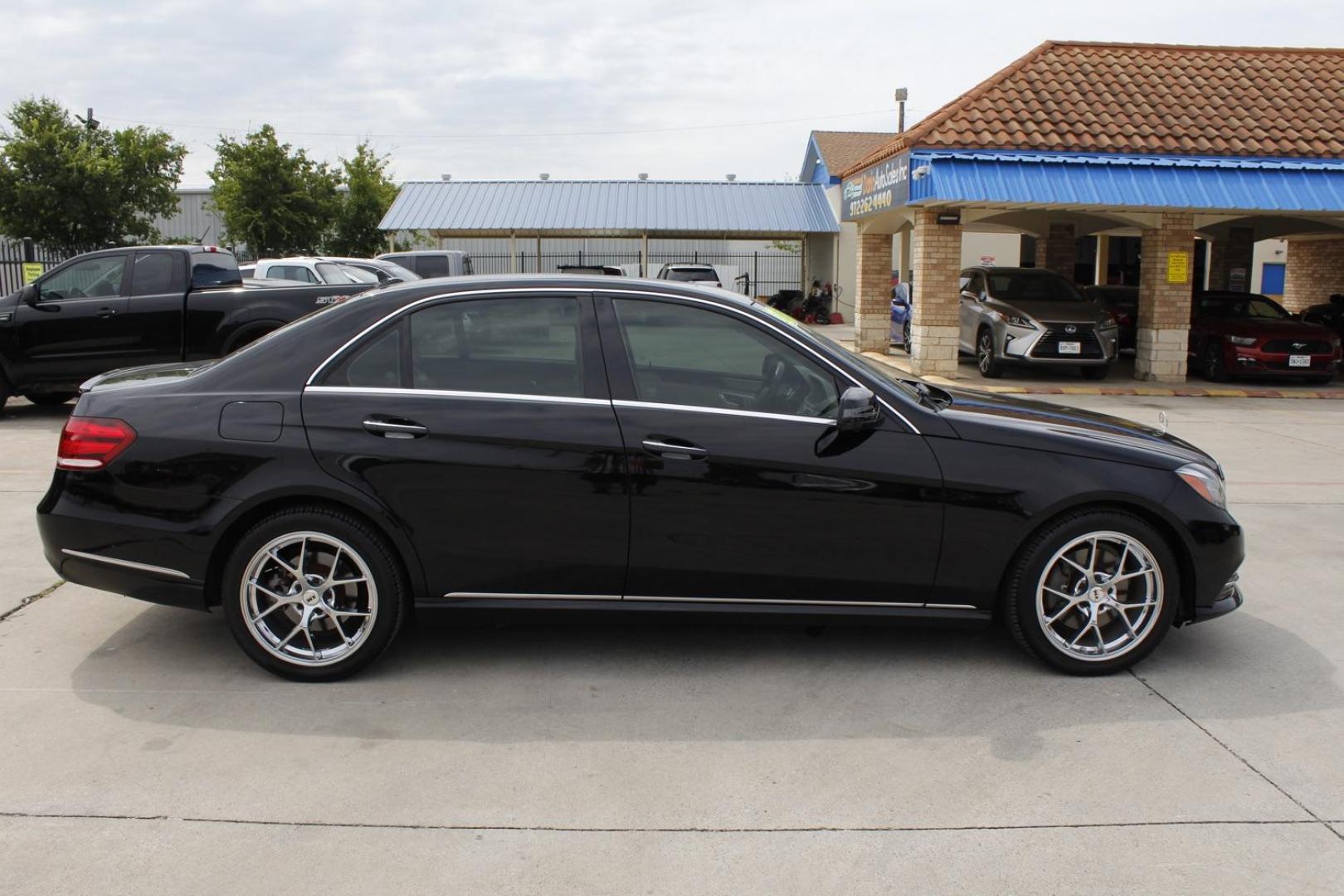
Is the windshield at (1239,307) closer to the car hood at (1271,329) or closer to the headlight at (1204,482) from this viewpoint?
the car hood at (1271,329)

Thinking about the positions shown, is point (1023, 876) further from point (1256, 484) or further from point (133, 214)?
point (133, 214)

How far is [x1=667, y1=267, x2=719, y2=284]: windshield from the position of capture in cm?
2770

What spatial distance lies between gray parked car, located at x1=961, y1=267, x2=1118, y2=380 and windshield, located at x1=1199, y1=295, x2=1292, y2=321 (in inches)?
91.3

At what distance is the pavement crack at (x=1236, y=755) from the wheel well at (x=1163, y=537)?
36cm

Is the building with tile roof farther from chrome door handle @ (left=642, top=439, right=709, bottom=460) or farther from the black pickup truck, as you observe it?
chrome door handle @ (left=642, top=439, right=709, bottom=460)

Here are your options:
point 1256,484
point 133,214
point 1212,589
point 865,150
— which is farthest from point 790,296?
point 1212,589

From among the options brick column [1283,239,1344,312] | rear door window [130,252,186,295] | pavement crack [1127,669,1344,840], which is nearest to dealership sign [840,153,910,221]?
rear door window [130,252,186,295]

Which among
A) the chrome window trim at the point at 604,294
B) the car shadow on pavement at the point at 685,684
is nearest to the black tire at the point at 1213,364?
the car shadow on pavement at the point at 685,684

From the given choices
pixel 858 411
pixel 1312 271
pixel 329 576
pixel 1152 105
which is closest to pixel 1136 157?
pixel 1152 105

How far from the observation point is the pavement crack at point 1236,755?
3.56 metres

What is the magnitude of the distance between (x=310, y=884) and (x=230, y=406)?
7.07 feet

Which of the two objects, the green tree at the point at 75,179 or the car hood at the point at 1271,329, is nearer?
the car hood at the point at 1271,329

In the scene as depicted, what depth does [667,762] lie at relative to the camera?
3.94m

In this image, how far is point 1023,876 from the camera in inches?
127
